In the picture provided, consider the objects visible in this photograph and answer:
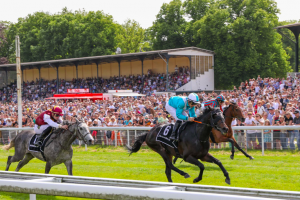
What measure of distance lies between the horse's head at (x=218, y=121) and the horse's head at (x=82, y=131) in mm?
2088

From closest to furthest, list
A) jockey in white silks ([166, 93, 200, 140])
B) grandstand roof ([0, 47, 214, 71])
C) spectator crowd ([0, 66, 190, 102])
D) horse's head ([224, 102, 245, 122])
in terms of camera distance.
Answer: jockey in white silks ([166, 93, 200, 140]) < horse's head ([224, 102, 245, 122]) < grandstand roof ([0, 47, 214, 71]) < spectator crowd ([0, 66, 190, 102])

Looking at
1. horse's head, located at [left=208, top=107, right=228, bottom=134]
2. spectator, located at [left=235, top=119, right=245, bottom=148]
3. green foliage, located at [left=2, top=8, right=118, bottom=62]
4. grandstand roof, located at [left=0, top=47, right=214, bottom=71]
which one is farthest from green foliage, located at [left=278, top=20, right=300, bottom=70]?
horse's head, located at [left=208, top=107, right=228, bottom=134]

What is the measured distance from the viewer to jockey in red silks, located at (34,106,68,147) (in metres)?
7.04

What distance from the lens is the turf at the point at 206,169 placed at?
6704 millimetres

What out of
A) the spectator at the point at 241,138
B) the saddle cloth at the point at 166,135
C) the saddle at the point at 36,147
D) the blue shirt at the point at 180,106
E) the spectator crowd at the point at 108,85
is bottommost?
the spectator at the point at 241,138

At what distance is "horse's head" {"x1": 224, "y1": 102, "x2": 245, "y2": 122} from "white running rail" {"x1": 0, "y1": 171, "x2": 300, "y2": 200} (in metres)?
5.84

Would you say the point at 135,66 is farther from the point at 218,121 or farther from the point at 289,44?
the point at 218,121

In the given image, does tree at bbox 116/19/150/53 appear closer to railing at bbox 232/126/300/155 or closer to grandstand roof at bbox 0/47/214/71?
grandstand roof at bbox 0/47/214/71

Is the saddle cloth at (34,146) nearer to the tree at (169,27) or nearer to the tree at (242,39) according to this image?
the tree at (242,39)

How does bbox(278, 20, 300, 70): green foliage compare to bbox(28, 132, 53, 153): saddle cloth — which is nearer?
bbox(28, 132, 53, 153): saddle cloth

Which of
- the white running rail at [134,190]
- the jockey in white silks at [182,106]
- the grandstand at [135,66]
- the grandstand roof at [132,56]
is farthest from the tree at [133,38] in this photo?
the white running rail at [134,190]

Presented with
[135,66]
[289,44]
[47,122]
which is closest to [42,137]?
[47,122]

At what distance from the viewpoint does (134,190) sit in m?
2.89

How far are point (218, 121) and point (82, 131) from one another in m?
2.37
